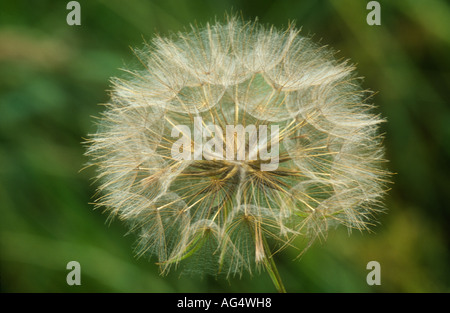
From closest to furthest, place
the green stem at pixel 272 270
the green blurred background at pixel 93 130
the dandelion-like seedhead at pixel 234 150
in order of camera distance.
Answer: the green stem at pixel 272 270
the dandelion-like seedhead at pixel 234 150
the green blurred background at pixel 93 130

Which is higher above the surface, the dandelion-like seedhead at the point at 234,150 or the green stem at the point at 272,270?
the dandelion-like seedhead at the point at 234,150

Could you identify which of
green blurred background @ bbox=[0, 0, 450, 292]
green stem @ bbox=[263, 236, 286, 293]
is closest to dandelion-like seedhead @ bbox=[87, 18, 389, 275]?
green stem @ bbox=[263, 236, 286, 293]

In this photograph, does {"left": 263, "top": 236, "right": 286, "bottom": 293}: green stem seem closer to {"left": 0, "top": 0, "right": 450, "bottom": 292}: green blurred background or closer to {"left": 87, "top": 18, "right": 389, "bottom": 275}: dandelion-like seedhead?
{"left": 87, "top": 18, "right": 389, "bottom": 275}: dandelion-like seedhead

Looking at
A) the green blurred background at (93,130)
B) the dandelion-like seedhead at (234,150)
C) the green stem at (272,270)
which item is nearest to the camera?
the green stem at (272,270)

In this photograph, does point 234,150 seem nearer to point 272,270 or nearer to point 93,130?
point 272,270

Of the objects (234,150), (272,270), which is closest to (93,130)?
(234,150)

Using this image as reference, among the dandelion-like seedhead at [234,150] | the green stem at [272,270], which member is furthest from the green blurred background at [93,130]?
the green stem at [272,270]

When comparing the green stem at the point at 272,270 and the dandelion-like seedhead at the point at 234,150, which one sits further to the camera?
the dandelion-like seedhead at the point at 234,150

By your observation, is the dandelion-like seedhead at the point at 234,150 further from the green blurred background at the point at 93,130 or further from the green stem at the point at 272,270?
the green blurred background at the point at 93,130
